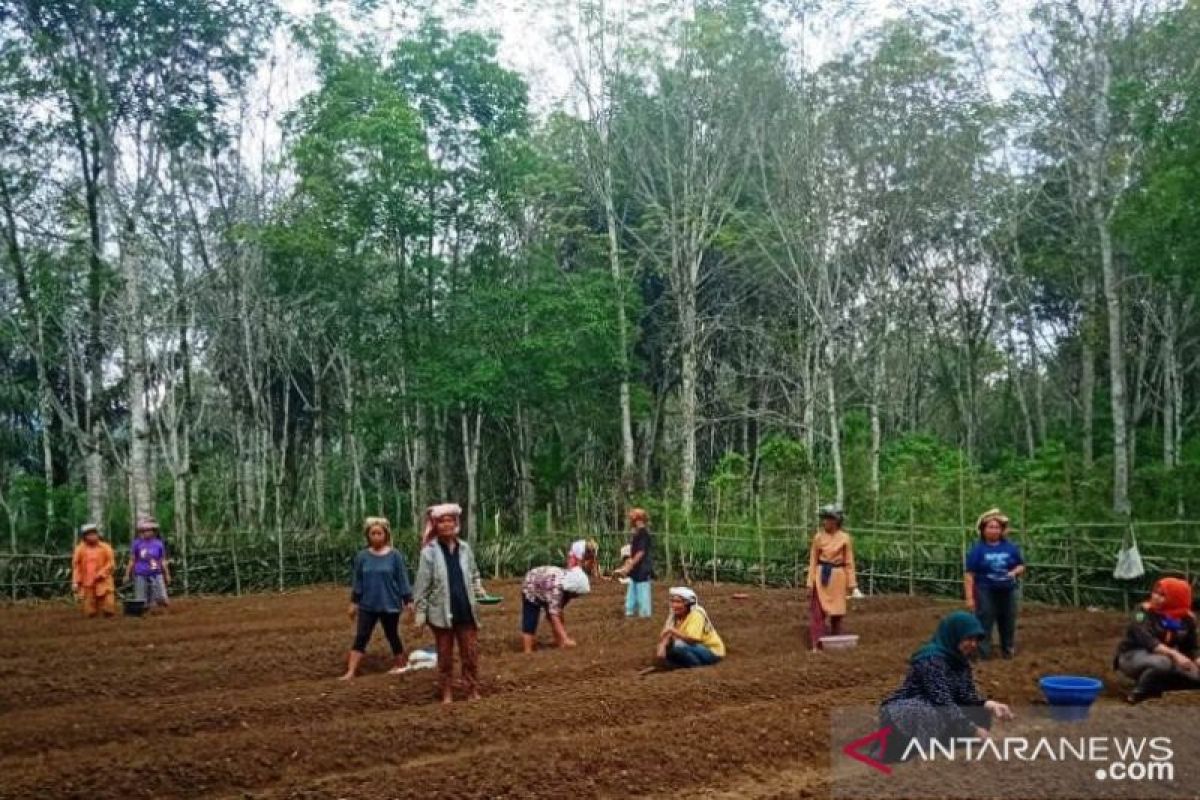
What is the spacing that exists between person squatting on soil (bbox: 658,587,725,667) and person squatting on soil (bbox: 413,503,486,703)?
5.75 feet

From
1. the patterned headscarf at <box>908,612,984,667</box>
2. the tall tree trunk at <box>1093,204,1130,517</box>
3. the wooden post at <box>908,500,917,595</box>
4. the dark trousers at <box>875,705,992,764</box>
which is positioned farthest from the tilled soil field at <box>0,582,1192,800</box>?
the tall tree trunk at <box>1093,204,1130,517</box>

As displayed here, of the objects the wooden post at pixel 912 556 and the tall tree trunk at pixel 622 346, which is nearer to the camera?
the wooden post at pixel 912 556

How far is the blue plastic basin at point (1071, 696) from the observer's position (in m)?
6.33

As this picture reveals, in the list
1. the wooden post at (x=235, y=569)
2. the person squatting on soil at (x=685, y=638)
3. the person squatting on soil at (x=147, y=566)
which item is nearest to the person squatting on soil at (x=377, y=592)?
the person squatting on soil at (x=685, y=638)

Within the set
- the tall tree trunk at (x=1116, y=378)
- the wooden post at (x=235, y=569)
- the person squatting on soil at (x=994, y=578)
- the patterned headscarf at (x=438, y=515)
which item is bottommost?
the wooden post at (x=235, y=569)

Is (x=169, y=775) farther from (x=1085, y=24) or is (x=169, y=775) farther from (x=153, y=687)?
(x=1085, y=24)

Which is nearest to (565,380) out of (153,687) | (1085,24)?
(1085,24)

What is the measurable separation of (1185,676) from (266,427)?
90.1 ft

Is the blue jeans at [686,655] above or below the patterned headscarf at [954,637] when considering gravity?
below

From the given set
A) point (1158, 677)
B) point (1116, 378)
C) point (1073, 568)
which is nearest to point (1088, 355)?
point (1116, 378)

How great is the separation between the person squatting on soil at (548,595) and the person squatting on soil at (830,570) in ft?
7.19

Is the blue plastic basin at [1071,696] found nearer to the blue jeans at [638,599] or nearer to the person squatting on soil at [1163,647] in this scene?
the person squatting on soil at [1163,647]

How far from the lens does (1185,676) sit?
6836 millimetres

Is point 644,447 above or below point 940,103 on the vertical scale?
below
